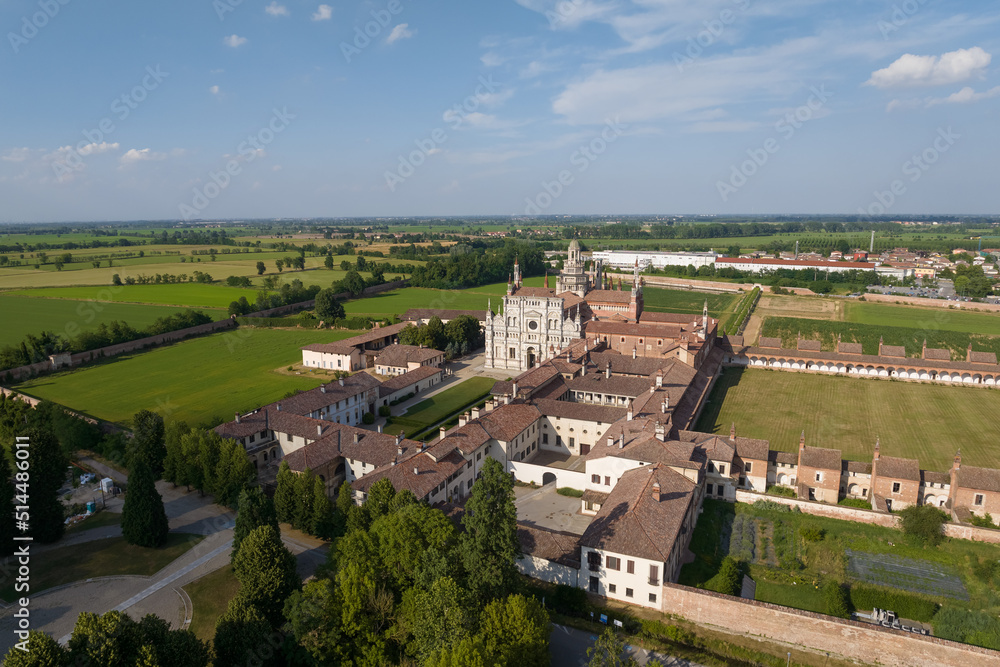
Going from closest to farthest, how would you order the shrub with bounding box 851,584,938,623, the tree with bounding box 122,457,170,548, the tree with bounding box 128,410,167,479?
the shrub with bounding box 851,584,938,623, the tree with bounding box 122,457,170,548, the tree with bounding box 128,410,167,479

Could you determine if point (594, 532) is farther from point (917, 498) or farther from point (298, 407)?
point (298, 407)

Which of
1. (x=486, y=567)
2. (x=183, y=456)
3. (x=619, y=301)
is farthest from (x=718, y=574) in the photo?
(x=619, y=301)

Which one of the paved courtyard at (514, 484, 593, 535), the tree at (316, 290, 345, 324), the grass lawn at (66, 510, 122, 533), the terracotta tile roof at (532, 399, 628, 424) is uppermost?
the tree at (316, 290, 345, 324)

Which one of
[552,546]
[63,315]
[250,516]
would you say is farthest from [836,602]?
[63,315]

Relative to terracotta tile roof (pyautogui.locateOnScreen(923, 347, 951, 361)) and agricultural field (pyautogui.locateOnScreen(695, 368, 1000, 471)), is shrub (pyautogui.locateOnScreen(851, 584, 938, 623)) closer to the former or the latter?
agricultural field (pyautogui.locateOnScreen(695, 368, 1000, 471))

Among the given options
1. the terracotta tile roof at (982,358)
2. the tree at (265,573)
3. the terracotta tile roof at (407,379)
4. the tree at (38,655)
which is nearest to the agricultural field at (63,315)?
the terracotta tile roof at (407,379)

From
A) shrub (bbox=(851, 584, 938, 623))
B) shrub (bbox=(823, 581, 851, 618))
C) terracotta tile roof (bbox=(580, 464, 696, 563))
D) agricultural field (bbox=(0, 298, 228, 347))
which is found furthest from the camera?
agricultural field (bbox=(0, 298, 228, 347))

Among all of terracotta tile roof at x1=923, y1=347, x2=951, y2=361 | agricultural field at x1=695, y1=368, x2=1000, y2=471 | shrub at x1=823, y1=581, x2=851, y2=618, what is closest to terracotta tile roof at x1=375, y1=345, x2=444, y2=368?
agricultural field at x1=695, y1=368, x2=1000, y2=471
